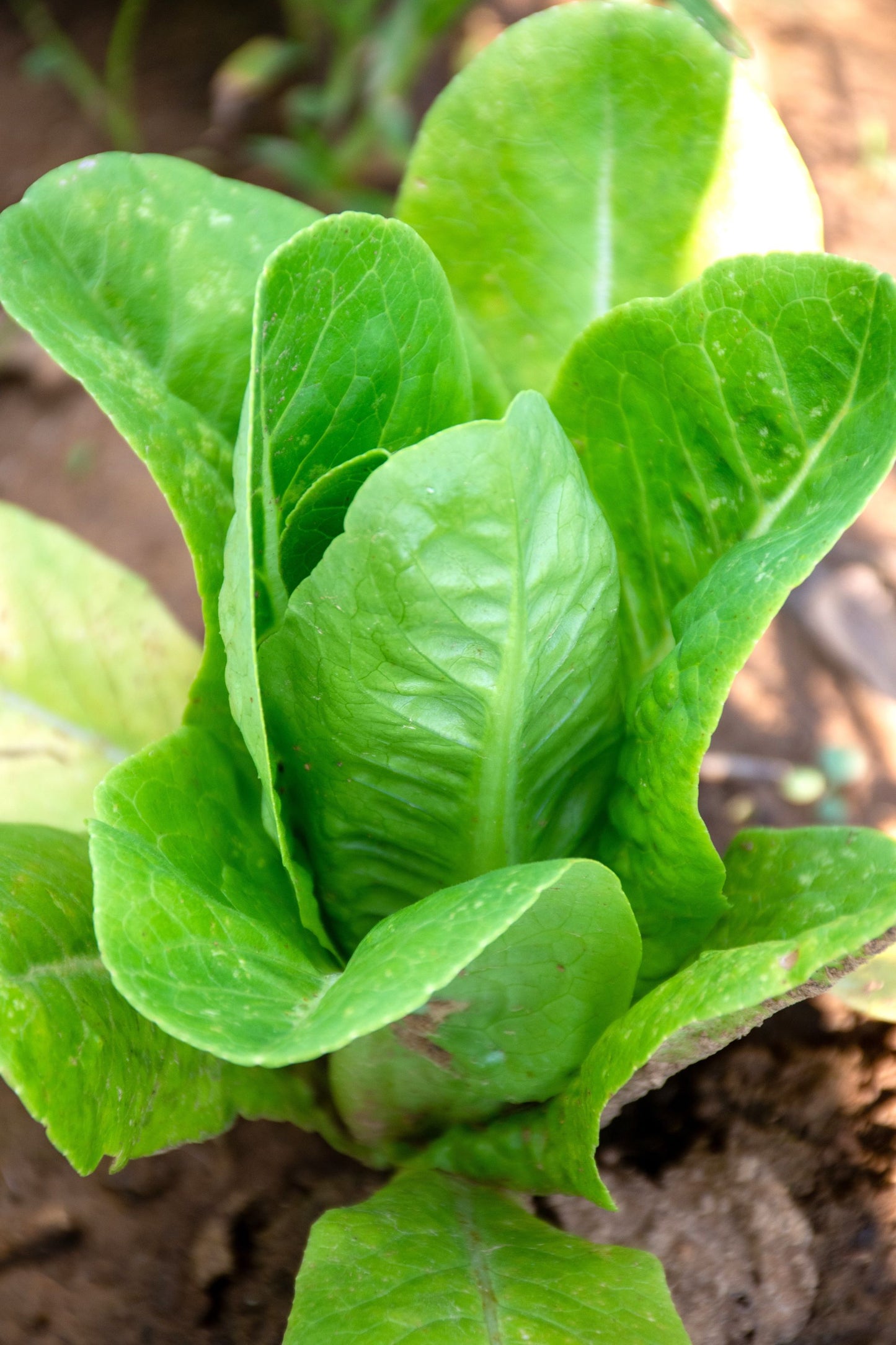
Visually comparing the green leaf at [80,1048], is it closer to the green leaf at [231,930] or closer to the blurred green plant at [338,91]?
the green leaf at [231,930]

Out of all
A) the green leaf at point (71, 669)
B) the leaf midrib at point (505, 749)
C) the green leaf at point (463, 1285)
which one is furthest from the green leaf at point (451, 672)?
the green leaf at point (71, 669)

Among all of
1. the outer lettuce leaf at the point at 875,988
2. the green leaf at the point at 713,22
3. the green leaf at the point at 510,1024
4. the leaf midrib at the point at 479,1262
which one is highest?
the green leaf at the point at 713,22

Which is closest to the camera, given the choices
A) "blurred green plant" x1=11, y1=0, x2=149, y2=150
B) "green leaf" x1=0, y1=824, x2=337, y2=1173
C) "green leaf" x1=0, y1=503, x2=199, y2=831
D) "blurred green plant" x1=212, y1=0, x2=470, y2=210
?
"green leaf" x1=0, y1=824, x2=337, y2=1173

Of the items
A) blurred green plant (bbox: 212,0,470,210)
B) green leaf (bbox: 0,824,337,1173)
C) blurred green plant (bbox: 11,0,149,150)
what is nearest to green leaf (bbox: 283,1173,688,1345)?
green leaf (bbox: 0,824,337,1173)

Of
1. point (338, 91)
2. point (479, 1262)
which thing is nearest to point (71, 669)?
point (479, 1262)

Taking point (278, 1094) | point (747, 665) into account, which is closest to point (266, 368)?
point (278, 1094)

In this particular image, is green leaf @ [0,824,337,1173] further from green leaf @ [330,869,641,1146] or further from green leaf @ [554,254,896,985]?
green leaf @ [554,254,896,985]

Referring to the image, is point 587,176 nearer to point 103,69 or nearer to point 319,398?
point 319,398
